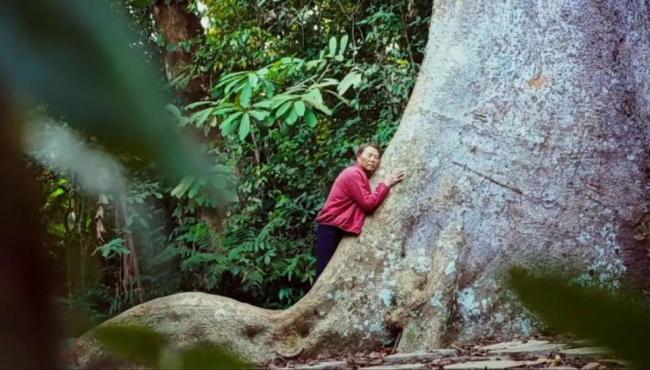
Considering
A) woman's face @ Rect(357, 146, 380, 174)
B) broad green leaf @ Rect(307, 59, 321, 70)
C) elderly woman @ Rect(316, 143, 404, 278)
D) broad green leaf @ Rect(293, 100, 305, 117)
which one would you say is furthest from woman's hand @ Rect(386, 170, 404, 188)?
broad green leaf @ Rect(307, 59, 321, 70)

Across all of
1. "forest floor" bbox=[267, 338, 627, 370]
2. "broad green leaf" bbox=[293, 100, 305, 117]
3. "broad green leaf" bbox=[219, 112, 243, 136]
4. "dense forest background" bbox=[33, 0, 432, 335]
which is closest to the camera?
"forest floor" bbox=[267, 338, 627, 370]

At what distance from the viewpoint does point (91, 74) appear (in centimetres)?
30

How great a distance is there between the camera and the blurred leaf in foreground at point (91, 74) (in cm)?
29

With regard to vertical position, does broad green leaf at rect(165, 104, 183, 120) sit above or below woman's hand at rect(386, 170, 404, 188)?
below

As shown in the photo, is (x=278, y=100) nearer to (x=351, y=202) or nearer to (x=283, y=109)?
(x=283, y=109)

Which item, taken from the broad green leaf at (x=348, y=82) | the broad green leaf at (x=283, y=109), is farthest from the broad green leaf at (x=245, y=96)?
the broad green leaf at (x=348, y=82)

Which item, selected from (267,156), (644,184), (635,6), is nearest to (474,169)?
(644,184)

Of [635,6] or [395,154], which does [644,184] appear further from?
[395,154]

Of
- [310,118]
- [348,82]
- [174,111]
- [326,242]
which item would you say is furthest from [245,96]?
[174,111]

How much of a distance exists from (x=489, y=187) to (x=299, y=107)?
1.51 meters

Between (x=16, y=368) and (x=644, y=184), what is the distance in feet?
14.9

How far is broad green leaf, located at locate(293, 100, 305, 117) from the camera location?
5.55 m

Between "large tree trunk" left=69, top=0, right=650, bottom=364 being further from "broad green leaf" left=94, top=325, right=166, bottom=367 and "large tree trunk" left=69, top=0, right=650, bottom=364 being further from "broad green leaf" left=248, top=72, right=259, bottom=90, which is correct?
"broad green leaf" left=94, top=325, right=166, bottom=367

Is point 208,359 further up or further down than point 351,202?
further down
